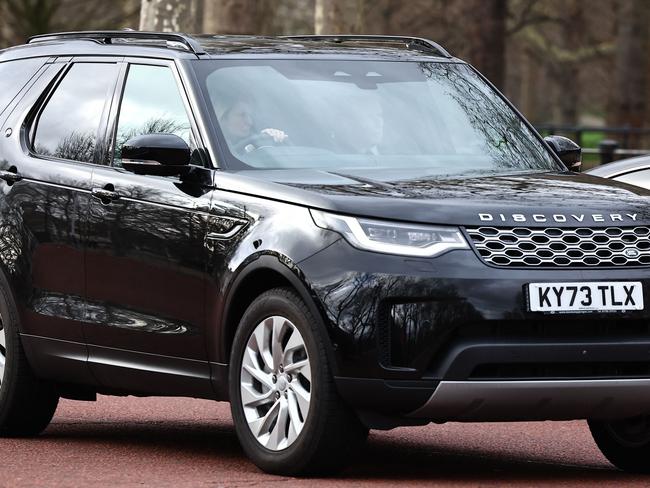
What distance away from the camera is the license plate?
6594 millimetres

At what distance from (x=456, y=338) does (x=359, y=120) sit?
1630 millimetres

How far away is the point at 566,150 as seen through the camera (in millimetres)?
8523

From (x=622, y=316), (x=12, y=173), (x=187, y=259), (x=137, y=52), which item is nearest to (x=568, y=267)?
(x=622, y=316)

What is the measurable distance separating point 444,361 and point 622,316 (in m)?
0.71

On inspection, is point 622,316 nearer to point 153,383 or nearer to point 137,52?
point 153,383

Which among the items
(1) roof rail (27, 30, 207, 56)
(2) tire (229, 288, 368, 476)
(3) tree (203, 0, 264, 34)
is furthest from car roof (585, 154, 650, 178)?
(3) tree (203, 0, 264, 34)

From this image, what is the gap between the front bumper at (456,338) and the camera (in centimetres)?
656

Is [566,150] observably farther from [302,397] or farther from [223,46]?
[302,397]

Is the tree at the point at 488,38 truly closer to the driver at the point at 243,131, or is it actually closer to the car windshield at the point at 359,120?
the car windshield at the point at 359,120

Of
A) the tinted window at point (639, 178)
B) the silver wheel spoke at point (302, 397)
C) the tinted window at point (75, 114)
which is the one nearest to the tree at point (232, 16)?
the tinted window at point (639, 178)

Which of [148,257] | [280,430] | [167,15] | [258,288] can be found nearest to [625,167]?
[148,257]

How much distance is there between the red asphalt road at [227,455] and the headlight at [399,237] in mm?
955

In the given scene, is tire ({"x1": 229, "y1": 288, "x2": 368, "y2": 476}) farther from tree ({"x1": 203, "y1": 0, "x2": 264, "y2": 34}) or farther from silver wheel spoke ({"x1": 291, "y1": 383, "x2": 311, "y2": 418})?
tree ({"x1": 203, "y1": 0, "x2": 264, "y2": 34})

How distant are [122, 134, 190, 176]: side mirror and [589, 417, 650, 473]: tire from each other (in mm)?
2204
